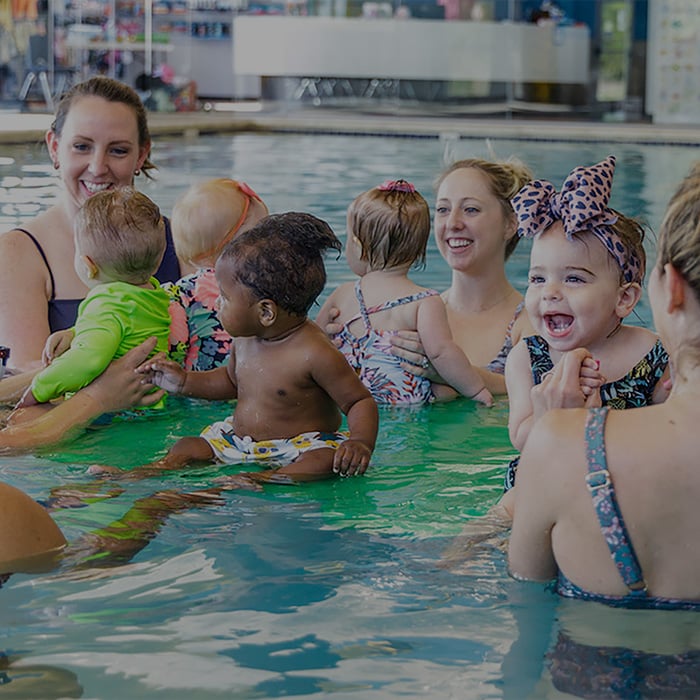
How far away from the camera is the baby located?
3.67 m

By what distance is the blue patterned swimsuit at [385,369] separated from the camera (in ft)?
15.8

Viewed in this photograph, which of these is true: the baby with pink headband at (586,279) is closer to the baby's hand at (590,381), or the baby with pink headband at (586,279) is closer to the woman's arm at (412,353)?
the baby's hand at (590,381)

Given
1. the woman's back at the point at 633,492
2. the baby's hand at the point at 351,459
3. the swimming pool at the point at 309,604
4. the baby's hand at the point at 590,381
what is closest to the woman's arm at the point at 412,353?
the swimming pool at the point at 309,604

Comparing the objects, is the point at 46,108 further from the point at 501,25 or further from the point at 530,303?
the point at 530,303

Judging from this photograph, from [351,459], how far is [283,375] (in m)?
0.35

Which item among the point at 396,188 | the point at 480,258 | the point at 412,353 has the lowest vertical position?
the point at 412,353

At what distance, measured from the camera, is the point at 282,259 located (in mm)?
3656

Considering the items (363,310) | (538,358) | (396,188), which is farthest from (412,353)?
(538,358)

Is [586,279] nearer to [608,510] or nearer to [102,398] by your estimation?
[608,510]

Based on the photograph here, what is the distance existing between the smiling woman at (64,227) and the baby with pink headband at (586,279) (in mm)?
2070

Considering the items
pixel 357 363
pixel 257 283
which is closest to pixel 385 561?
pixel 257 283

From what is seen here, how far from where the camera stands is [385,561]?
3.08 m

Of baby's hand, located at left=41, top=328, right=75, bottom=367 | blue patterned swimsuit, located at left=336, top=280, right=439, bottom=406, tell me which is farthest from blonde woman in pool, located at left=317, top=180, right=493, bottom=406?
baby's hand, located at left=41, top=328, right=75, bottom=367

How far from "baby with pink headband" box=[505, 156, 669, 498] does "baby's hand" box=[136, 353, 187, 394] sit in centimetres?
129
